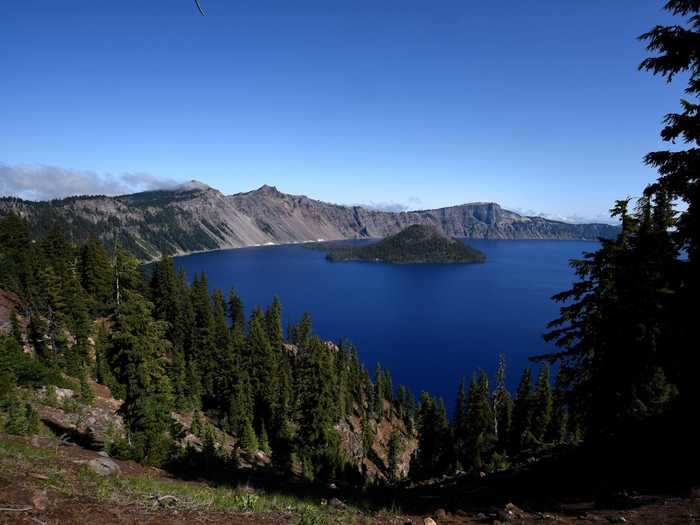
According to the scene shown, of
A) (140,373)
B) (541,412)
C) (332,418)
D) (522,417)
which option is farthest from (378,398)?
(140,373)

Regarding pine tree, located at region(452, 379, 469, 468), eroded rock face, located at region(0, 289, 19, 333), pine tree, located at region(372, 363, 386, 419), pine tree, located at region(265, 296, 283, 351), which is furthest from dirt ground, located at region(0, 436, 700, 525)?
pine tree, located at region(372, 363, 386, 419)

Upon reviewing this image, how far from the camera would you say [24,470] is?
10.1 metres

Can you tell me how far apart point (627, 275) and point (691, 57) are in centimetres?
892

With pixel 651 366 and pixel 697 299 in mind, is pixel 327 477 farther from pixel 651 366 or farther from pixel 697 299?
pixel 697 299

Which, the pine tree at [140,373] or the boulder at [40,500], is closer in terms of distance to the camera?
the boulder at [40,500]

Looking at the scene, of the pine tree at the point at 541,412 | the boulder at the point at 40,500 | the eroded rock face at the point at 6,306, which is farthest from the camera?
the pine tree at the point at 541,412

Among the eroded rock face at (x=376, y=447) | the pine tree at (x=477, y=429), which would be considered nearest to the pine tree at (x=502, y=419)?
the pine tree at (x=477, y=429)

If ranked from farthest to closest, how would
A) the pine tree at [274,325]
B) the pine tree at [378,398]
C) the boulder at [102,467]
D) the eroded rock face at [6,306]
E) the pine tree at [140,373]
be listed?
the pine tree at [378,398] → the pine tree at [274,325] → the eroded rock face at [6,306] → the pine tree at [140,373] → the boulder at [102,467]

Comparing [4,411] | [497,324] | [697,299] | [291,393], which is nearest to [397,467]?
[291,393]

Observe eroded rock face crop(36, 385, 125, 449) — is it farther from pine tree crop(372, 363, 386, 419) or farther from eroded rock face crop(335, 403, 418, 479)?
pine tree crop(372, 363, 386, 419)

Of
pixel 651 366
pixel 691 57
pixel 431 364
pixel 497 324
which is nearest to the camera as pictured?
pixel 691 57

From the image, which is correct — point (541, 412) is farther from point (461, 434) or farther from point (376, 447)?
point (376, 447)

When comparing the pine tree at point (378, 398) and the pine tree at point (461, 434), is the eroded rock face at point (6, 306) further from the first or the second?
the pine tree at point (378, 398)

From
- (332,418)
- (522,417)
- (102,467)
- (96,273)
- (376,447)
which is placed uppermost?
(96,273)
